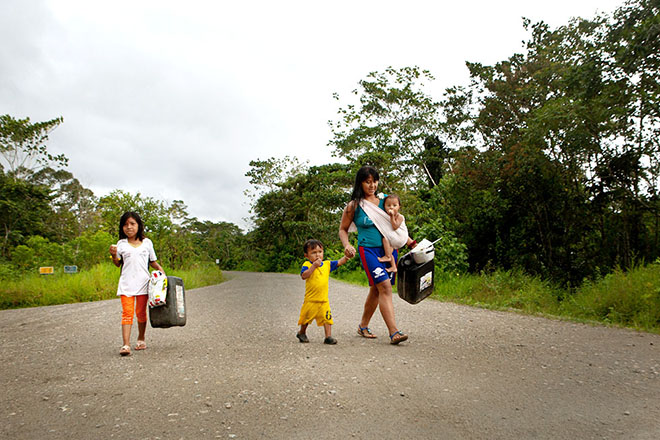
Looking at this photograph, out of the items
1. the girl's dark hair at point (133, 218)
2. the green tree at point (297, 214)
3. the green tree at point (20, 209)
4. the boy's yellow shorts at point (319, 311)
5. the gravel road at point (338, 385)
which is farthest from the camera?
the green tree at point (297, 214)

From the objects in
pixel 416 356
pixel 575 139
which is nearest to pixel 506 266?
pixel 575 139

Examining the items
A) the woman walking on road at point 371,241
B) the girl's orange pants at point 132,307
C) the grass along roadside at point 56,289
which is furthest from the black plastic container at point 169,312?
the grass along roadside at point 56,289

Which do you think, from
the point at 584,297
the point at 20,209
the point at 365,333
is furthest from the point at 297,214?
the point at 365,333

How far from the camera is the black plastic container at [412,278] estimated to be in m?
4.97

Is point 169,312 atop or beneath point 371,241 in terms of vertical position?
beneath

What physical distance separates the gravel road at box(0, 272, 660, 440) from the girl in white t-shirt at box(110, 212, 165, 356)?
43cm

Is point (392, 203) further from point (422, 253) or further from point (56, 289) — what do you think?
point (56, 289)

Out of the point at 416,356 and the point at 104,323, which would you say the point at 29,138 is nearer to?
the point at 104,323

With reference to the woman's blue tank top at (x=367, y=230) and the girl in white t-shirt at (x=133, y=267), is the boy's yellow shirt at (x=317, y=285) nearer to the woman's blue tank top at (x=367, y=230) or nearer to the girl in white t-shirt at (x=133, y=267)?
the woman's blue tank top at (x=367, y=230)

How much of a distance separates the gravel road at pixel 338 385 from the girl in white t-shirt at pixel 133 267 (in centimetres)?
43

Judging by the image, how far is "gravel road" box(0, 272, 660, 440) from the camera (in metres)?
2.68

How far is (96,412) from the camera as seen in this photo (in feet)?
9.75

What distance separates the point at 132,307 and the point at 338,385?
273 centimetres

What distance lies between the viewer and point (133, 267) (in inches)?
204
